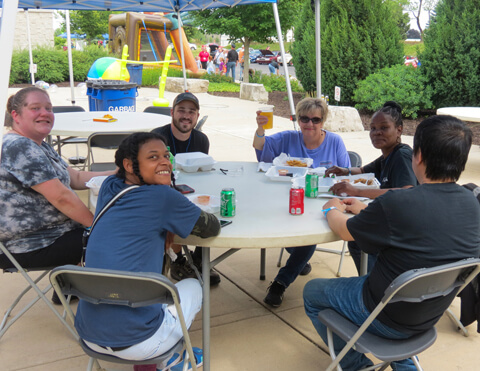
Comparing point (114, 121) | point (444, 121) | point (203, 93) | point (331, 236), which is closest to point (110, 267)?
point (331, 236)

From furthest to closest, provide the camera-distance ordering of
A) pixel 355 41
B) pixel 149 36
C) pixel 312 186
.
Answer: pixel 149 36 < pixel 355 41 < pixel 312 186

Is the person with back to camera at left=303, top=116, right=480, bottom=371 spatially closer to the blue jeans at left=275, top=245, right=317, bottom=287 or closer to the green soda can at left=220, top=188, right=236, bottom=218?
the green soda can at left=220, top=188, right=236, bottom=218

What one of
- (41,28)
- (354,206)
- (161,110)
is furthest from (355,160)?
(41,28)

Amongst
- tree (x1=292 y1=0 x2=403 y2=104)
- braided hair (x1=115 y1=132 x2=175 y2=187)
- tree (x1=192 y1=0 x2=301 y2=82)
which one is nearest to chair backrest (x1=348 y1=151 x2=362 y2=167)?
braided hair (x1=115 y1=132 x2=175 y2=187)

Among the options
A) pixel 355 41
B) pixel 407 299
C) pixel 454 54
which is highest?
A: pixel 355 41

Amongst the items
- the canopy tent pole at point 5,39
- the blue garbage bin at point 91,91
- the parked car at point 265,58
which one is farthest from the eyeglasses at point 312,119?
the parked car at point 265,58

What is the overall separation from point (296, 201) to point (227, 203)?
360 millimetres

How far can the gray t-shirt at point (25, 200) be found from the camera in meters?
2.73

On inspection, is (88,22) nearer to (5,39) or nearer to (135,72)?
(135,72)

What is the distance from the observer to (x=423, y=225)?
2.01 metres

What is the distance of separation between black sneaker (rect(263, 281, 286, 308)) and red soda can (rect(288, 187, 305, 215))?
3.47ft

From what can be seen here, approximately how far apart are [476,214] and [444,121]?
1.37 ft

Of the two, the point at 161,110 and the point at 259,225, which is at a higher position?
the point at 161,110

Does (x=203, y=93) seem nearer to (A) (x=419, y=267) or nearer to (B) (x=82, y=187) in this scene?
(B) (x=82, y=187)
